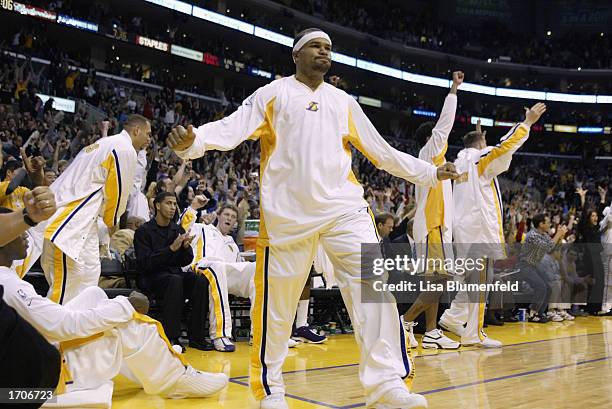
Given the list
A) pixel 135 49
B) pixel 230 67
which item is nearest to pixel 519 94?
pixel 230 67

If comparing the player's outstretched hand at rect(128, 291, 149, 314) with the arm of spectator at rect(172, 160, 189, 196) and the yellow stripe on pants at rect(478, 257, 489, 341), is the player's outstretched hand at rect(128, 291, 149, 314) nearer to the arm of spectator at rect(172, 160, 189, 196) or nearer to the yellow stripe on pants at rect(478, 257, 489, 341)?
the arm of spectator at rect(172, 160, 189, 196)

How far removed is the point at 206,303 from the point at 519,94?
35.1m

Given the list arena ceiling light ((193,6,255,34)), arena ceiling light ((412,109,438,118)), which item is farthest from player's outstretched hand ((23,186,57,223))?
arena ceiling light ((412,109,438,118))

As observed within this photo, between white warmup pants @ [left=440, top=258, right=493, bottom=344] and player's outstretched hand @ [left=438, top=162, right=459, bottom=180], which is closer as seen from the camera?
player's outstretched hand @ [left=438, top=162, right=459, bottom=180]

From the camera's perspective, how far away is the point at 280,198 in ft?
12.0

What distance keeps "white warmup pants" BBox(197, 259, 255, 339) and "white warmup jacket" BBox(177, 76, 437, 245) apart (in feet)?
7.80

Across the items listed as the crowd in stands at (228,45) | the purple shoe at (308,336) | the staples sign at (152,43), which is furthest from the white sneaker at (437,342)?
the staples sign at (152,43)

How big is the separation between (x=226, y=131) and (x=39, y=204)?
1625 millimetres

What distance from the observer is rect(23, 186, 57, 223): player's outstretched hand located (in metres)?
2.16

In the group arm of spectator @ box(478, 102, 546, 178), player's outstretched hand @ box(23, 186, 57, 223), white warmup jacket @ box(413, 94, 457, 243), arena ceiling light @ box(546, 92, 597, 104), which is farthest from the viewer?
arena ceiling light @ box(546, 92, 597, 104)

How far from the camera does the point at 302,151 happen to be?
11.9 ft

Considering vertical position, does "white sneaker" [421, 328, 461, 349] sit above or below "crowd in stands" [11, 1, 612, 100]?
below

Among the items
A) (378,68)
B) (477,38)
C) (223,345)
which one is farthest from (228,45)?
(223,345)

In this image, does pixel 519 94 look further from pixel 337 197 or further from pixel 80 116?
pixel 337 197
